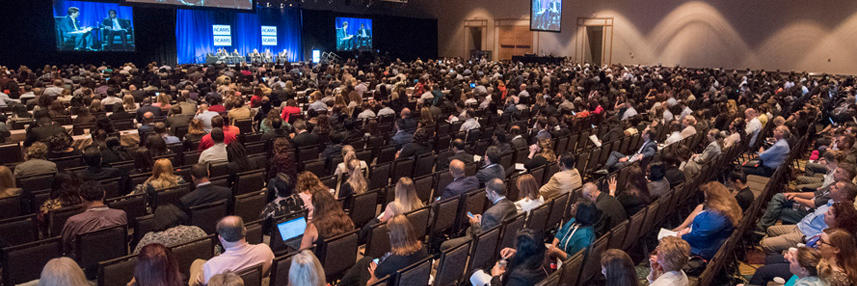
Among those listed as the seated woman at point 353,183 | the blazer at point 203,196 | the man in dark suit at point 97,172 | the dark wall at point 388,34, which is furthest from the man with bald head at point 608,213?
the dark wall at point 388,34

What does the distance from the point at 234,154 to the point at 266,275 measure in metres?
2.71

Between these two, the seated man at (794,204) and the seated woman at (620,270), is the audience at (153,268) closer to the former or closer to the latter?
the seated woman at (620,270)

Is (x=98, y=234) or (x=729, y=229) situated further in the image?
(x=729, y=229)

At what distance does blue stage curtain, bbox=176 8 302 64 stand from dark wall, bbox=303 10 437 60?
71 centimetres

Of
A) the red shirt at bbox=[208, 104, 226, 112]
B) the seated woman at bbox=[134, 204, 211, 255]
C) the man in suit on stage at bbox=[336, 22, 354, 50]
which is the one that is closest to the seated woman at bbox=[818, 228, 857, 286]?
the seated woman at bbox=[134, 204, 211, 255]

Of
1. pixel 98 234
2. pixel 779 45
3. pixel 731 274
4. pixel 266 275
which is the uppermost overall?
pixel 779 45

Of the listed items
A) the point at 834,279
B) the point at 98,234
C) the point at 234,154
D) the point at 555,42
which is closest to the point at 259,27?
the point at 555,42

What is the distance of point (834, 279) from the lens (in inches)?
124

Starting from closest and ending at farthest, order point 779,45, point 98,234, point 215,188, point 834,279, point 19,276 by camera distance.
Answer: point 834,279, point 19,276, point 98,234, point 215,188, point 779,45

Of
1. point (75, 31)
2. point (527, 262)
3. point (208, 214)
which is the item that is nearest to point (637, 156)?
point (527, 262)

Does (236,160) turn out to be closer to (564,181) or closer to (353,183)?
(353,183)

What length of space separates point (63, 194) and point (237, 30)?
85.1 ft

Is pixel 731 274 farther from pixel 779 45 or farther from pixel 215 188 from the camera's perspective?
pixel 779 45

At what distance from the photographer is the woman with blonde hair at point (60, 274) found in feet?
9.16
